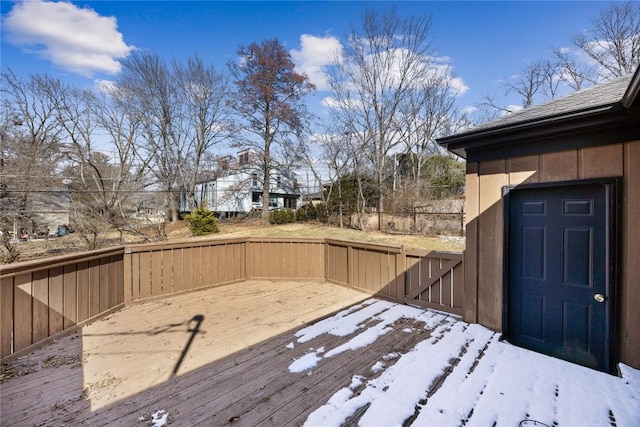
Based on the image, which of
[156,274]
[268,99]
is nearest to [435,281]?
[156,274]

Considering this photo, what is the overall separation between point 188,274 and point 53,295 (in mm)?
2147

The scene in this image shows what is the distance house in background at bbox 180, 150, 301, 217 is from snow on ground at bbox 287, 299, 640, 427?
15.7 meters

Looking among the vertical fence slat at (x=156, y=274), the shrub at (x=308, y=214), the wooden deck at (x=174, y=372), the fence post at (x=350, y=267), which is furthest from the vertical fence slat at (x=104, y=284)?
the shrub at (x=308, y=214)

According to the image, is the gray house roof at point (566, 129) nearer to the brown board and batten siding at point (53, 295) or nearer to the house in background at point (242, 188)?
the brown board and batten siding at point (53, 295)

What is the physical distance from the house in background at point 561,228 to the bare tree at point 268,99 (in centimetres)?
1556

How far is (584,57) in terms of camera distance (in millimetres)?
15562

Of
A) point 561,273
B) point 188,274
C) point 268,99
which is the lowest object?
point 188,274

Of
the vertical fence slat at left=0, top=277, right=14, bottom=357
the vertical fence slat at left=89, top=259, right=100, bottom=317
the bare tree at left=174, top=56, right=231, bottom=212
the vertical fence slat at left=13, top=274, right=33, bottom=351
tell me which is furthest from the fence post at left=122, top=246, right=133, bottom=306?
the bare tree at left=174, top=56, right=231, bottom=212

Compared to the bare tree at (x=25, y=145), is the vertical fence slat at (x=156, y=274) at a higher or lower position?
lower

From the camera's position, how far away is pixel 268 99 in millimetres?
17656

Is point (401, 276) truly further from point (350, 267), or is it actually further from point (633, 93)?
point (633, 93)

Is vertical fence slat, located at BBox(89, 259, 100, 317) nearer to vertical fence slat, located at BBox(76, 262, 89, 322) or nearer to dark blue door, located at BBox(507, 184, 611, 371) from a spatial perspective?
vertical fence slat, located at BBox(76, 262, 89, 322)

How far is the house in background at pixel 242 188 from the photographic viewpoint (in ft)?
61.8

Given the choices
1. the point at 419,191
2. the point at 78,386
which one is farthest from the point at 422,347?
the point at 419,191
